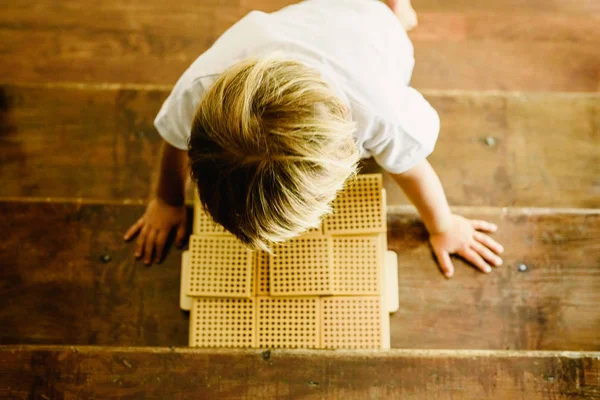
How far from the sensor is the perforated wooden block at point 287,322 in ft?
4.24

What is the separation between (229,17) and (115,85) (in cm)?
43

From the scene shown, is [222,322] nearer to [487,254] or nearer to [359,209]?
[359,209]

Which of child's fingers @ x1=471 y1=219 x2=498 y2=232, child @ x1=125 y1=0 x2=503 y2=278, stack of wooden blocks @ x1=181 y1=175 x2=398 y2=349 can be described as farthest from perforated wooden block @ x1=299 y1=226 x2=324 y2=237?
child's fingers @ x1=471 y1=219 x2=498 y2=232

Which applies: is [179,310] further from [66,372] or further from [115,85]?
[115,85]

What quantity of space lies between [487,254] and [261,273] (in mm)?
576

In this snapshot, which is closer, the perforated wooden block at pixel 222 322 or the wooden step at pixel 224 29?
the perforated wooden block at pixel 222 322

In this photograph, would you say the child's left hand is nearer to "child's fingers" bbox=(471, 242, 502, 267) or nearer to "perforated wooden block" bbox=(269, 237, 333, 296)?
"child's fingers" bbox=(471, 242, 502, 267)

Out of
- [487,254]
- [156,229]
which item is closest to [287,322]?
A: [156,229]

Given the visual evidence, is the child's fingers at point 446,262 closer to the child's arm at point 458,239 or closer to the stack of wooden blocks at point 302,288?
the child's arm at point 458,239

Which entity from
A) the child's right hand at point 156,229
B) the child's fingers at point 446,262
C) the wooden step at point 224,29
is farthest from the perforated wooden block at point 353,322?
the wooden step at point 224,29

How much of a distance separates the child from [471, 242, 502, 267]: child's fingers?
97 mm

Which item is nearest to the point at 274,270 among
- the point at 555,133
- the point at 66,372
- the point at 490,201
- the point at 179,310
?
the point at 179,310

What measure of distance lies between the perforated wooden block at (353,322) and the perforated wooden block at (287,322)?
3 centimetres

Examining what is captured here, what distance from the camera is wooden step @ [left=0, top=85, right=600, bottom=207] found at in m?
1.55
